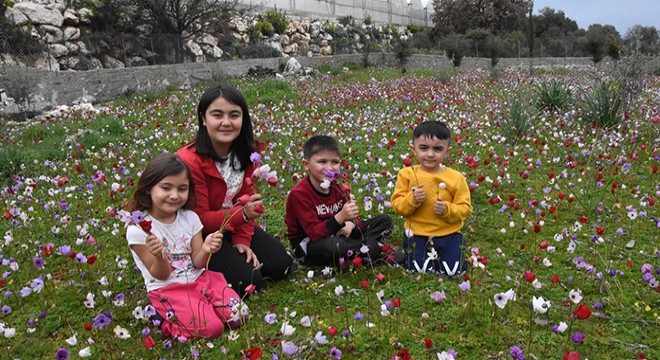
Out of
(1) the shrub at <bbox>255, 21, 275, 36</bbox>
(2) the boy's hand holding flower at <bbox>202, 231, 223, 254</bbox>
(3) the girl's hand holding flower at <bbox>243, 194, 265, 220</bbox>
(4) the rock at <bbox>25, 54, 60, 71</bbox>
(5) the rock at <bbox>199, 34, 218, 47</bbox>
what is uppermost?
Result: (1) the shrub at <bbox>255, 21, 275, 36</bbox>

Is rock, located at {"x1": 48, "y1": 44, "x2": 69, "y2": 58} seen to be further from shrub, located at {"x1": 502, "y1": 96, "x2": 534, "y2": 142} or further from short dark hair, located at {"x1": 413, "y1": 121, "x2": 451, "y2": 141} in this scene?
short dark hair, located at {"x1": 413, "y1": 121, "x2": 451, "y2": 141}

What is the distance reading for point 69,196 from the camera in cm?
591

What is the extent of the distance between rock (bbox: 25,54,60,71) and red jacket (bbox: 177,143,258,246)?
16.2 metres

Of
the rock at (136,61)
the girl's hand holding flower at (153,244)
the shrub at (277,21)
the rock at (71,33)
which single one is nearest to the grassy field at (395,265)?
the girl's hand holding flower at (153,244)

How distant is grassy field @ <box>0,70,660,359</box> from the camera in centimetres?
282

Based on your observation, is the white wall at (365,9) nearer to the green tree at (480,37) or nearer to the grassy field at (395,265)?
the green tree at (480,37)

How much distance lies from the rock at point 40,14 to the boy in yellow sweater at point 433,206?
812 inches

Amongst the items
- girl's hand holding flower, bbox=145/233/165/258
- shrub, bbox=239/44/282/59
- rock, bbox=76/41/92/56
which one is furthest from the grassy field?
shrub, bbox=239/44/282/59

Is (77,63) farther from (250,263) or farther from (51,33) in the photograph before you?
(250,263)

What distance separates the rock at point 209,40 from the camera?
28.1 m

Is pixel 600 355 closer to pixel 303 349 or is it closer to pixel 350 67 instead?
pixel 303 349

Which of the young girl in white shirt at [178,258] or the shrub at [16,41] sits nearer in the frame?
the young girl in white shirt at [178,258]

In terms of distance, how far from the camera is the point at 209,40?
28.5 metres

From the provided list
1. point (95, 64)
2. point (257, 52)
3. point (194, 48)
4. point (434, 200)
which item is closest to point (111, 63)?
point (95, 64)
